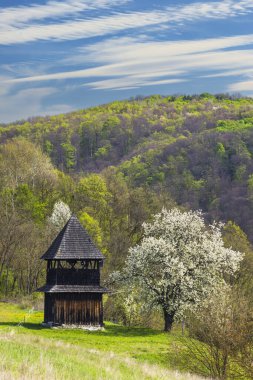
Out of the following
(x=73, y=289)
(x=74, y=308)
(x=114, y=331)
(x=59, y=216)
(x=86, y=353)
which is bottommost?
(x=114, y=331)

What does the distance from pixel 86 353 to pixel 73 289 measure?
2187 centimetres

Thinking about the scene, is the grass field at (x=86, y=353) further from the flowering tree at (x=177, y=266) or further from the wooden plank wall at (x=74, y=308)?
the flowering tree at (x=177, y=266)

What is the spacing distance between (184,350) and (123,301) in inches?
1099

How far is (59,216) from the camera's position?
7369 centimetres

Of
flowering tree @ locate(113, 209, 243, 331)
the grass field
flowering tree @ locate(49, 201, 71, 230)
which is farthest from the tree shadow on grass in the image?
flowering tree @ locate(49, 201, 71, 230)

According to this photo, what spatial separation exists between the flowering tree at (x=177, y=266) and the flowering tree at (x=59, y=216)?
26680 millimetres

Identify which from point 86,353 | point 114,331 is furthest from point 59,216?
point 86,353

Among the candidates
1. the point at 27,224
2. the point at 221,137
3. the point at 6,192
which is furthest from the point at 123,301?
the point at 221,137

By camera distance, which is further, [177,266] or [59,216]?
[59,216]

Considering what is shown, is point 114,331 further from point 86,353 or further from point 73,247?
point 86,353

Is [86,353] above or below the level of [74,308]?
above

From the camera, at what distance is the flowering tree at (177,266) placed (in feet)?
149

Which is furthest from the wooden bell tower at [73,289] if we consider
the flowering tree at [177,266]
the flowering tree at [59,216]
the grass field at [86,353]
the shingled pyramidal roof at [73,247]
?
the flowering tree at [59,216]

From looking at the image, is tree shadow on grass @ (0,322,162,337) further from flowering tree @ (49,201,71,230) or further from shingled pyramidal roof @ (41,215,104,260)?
flowering tree @ (49,201,71,230)
